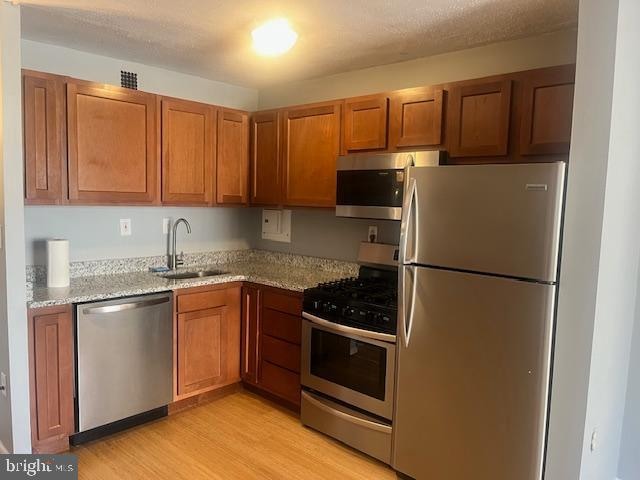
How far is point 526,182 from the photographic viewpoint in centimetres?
199

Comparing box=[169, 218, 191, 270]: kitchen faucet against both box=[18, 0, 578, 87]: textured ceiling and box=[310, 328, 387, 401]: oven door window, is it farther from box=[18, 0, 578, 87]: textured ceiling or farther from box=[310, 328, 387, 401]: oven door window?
box=[310, 328, 387, 401]: oven door window

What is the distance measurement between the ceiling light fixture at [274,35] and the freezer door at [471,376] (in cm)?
145

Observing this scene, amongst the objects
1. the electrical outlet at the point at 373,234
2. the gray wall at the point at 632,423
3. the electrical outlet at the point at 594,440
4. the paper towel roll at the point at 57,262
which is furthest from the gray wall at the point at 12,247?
the gray wall at the point at 632,423

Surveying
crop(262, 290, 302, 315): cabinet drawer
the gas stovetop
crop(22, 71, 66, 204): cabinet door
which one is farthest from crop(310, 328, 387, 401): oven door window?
crop(22, 71, 66, 204): cabinet door

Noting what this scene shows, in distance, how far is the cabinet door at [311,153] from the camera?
3.21 metres

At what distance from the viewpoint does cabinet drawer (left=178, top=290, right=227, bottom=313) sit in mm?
3127

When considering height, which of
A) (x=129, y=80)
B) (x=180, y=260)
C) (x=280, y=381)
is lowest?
(x=280, y=381)

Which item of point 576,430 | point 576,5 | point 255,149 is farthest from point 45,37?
point 576,430

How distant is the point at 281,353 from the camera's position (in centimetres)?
327

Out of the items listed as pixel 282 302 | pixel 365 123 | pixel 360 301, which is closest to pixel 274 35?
pixel 365 123

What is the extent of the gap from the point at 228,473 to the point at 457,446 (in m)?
1.26

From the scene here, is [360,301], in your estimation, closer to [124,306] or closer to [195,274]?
[124,306]

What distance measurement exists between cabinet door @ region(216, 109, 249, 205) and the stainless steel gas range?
118cm

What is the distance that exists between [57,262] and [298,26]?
205cm
